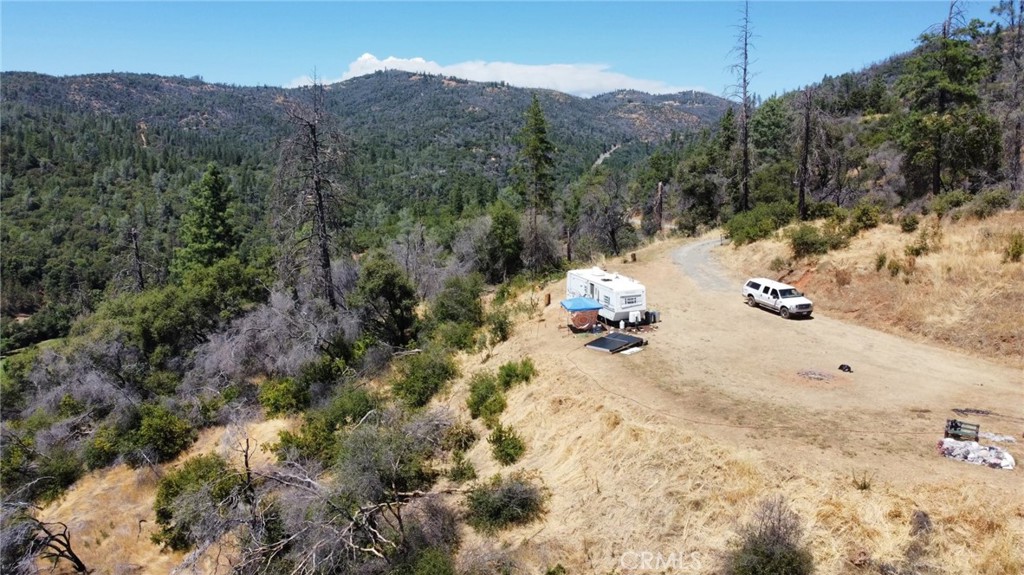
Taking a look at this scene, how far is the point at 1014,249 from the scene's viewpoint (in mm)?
19219

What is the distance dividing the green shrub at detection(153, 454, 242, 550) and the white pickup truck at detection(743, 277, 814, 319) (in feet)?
67.0

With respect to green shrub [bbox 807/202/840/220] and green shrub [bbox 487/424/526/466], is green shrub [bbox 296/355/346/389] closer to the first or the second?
green shrub [bbox 487/424/526/466]

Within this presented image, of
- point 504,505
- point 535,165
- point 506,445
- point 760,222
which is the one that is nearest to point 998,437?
point 504,505

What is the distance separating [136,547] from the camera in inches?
636

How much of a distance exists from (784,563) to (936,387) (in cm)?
942

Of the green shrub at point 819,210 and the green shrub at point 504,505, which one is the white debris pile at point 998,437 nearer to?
the green shrub at point 504,505

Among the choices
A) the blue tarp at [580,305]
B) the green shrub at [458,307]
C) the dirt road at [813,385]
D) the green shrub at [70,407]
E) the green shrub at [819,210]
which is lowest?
the green shrub at [70,407]

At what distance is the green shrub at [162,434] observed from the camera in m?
19.8

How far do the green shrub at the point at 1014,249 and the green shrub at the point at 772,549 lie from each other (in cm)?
1593

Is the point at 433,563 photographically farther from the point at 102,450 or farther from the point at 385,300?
the point at 102,450

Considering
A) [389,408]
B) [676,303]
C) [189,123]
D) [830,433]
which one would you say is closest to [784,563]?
A: [830,433]

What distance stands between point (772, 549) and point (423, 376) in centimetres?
1386

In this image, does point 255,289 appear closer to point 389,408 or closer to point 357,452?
point 389,408

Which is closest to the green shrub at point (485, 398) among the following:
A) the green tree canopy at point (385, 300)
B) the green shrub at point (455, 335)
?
the green shrub at point (455, 335)
